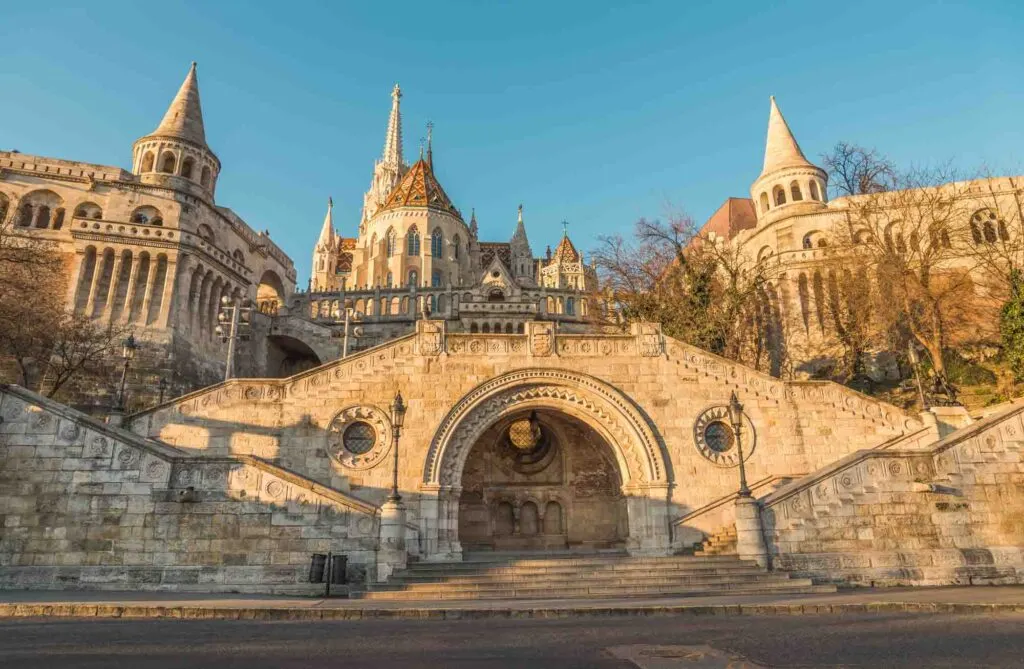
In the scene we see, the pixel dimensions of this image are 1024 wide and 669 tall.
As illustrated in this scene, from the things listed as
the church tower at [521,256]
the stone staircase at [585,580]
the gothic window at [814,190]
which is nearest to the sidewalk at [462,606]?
the stone staircase at [585,580]

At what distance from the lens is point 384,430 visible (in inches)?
688

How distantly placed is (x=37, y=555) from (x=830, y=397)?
68.3ft

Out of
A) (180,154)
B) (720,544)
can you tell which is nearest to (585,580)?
(720,544)

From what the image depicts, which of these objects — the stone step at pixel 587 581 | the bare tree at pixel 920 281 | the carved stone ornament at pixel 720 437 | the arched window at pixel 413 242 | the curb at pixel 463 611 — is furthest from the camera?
the arched window at pixel 413 242

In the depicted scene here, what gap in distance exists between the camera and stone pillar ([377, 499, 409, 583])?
13.4 metres

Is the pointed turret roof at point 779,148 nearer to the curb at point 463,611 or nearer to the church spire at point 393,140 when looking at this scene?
the curb at point 463,611

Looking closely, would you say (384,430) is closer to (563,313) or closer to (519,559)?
(519,559)

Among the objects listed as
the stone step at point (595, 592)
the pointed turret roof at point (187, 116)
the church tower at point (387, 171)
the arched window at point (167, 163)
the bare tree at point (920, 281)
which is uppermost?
the church tower at point (387, 171)

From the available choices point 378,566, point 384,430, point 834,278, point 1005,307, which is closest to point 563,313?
point 834,278

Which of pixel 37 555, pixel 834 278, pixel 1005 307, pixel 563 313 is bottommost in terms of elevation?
pixel 37 555

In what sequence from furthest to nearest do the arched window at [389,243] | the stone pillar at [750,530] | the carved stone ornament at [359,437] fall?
the arched window at [389,243]
the carved stone ornament at [359,437]
the stone pillar at [750,530]

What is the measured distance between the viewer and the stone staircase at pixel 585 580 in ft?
41.7

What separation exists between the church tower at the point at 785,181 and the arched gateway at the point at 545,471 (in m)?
29.2

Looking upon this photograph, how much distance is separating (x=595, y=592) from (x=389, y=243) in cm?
5798
